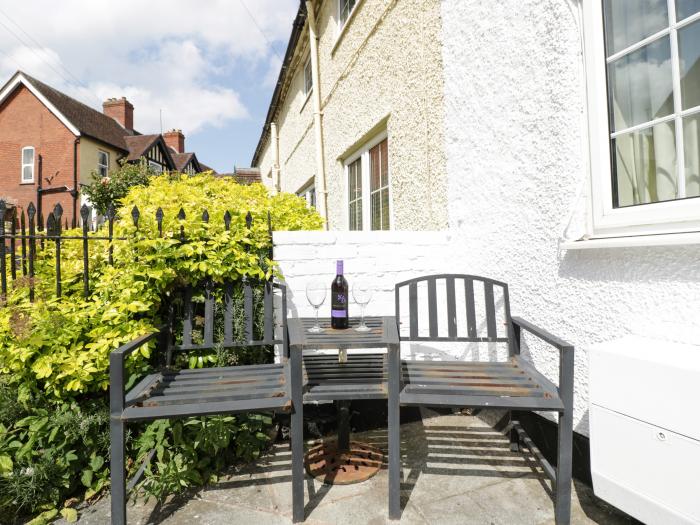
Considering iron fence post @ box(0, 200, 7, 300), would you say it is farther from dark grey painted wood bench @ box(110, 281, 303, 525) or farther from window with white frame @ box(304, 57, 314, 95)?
window with white frame @ box(304, 57, 314, 95)

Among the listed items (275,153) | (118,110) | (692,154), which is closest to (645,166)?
(692,154)

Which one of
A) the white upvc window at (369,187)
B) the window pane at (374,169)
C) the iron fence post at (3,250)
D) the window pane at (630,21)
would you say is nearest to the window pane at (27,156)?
the white upvc window at (369,187)

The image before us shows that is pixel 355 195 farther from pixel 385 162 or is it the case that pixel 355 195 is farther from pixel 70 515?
pixel 70 515

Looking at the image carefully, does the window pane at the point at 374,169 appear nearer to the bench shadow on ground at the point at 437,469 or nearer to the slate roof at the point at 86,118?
the bench shadow on ground at the point at 437,469

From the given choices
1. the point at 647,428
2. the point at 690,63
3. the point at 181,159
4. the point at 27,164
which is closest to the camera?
the point at 647,428

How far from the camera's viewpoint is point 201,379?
216 cm

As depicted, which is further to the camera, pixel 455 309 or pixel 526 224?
pixel 455 309

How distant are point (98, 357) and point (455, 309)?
2.01 meters

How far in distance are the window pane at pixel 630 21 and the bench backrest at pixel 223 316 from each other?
2.16m

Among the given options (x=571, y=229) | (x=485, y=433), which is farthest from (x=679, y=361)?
(x=485, y=433)

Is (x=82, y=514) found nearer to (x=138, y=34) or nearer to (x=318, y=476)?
(x=318, y=476)

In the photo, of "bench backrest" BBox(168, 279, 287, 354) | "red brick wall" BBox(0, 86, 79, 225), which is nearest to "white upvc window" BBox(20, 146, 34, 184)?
"red brick wall" BBox(0, 86, 79, 225)

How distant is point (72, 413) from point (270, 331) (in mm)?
1087

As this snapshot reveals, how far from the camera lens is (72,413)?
2137mm
